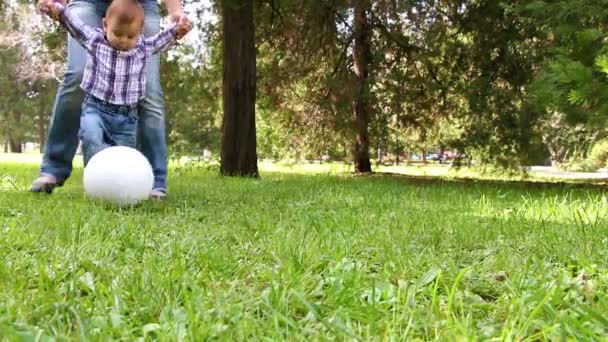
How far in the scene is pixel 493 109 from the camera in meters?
9.34

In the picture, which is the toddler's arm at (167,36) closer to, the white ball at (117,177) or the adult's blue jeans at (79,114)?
the adult's blue jeans at (79,114)

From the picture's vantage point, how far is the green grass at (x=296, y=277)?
4.05 ft

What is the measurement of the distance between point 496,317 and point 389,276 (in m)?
0.37

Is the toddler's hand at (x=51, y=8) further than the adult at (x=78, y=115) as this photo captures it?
No

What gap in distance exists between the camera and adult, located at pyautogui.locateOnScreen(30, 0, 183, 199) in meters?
3.90

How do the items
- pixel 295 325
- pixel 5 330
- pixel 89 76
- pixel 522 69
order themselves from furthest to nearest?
pixel 522 69 → pixel 89 76 → pixel 295 325 → pixel 5 330

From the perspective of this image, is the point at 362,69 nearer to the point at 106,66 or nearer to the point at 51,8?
the point at 106,66

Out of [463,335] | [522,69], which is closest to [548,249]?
[463,335]

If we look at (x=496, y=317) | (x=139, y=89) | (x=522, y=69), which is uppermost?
(x=522, y=69)

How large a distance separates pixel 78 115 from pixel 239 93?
420cm

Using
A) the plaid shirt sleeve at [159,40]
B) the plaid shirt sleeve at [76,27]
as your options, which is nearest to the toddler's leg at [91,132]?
the plaid shirt sleeve at [76,27]

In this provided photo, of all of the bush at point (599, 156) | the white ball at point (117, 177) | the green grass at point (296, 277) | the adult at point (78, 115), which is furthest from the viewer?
the bush at point (599, 156)

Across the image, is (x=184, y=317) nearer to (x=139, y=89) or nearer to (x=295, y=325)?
(x=295, y=325)

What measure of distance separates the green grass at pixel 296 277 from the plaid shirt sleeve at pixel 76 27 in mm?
1329
